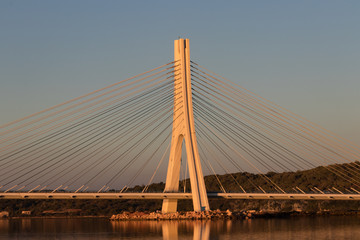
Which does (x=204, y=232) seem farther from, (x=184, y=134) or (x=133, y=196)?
(x=184, y=134)

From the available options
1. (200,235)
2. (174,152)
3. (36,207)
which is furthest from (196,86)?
(36,207)

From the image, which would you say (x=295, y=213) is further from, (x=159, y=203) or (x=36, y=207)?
(x=36, y=207)

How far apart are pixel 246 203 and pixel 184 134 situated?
3180 centimetres

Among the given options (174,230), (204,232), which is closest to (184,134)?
(174,230)

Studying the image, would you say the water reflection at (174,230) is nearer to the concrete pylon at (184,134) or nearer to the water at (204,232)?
the water at (204,232)

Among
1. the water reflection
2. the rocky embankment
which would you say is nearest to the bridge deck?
the rocky embankment

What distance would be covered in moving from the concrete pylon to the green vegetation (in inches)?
837

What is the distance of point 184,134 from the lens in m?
55.4

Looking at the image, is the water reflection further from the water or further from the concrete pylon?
the concrete pylon

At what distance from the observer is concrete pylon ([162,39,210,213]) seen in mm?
54750

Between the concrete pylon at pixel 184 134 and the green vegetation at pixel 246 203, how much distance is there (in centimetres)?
2126

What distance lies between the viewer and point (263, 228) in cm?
5131

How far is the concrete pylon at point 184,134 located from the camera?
54.8 metres

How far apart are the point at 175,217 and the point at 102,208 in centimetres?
2859
